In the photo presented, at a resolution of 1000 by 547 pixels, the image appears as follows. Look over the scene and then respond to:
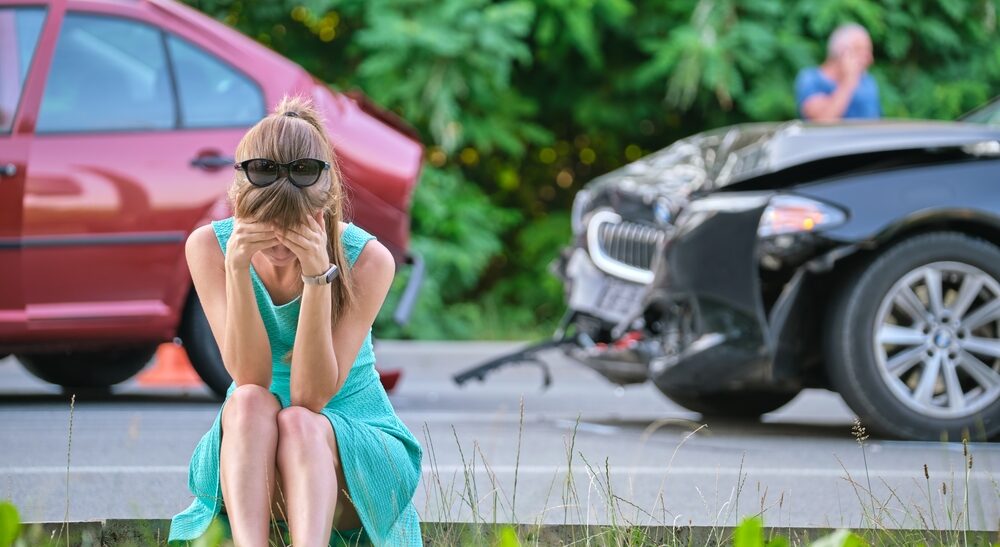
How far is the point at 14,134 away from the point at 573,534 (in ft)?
14.8

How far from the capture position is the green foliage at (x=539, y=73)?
39.0ft

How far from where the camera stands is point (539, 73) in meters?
13.6

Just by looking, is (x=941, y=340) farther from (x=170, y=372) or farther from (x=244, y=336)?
(x=170, y=372)

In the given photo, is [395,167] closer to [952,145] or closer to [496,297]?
[952,145]

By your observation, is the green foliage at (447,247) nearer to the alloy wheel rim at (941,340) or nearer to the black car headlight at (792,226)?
the black car headlight at (792,226)

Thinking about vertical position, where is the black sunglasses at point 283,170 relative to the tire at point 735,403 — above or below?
above

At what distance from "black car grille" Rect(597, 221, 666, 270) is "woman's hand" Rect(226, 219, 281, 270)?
3.44 meters

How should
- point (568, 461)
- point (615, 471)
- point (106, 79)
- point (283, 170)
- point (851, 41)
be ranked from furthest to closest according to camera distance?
point (851, 41) < point (106, 79) < point (615, 471) < point (568, 461) < point (283, 170)

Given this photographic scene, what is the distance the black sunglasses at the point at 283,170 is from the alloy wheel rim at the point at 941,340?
329cm

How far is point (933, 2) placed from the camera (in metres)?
12.5

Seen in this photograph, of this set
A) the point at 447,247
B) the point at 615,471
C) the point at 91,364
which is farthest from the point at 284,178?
the point at 447,247

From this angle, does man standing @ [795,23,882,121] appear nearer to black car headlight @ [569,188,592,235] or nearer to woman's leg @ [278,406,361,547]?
black car headlight @ [569,188,592,235]

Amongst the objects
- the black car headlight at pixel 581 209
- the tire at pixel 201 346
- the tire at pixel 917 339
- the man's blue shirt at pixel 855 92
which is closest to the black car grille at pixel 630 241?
the black car headlight at pixel 581 209

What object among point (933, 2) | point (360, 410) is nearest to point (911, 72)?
point (933, 2)
